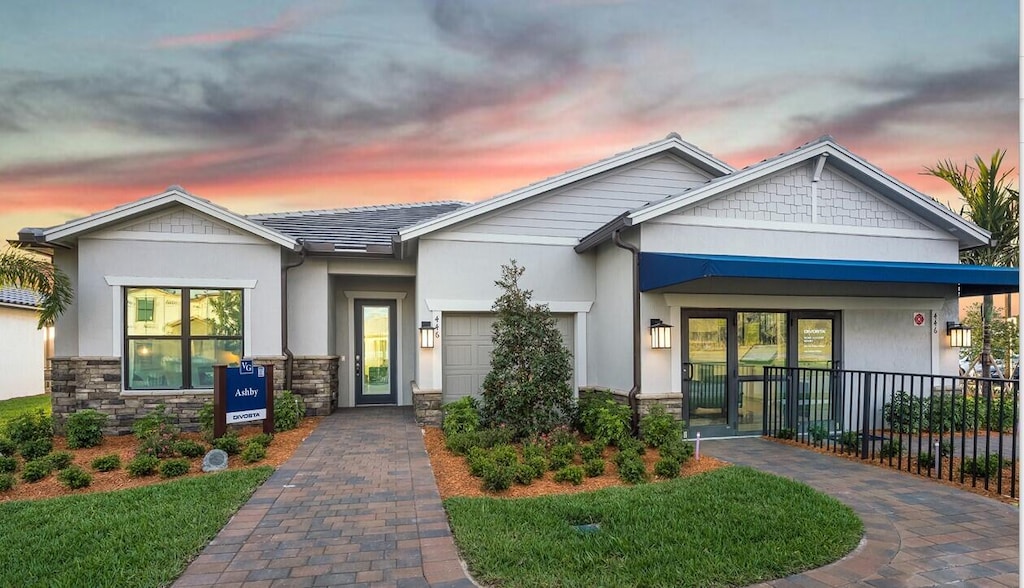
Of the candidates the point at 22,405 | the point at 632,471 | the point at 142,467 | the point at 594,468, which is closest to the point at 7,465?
the point at 142,467

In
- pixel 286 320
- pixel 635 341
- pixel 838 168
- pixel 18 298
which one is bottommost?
pixel 635 341

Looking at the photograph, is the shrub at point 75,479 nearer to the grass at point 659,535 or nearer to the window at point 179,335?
the window at point 179,335

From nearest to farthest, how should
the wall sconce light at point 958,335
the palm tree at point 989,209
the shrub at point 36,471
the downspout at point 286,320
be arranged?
the shrub at point 36,471, the wall sconce light at point 958,335, the downspout at point 286,320, the palm tree at point 989,209

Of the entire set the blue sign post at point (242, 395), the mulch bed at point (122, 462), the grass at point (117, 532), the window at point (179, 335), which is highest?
the window at point (179, 335)

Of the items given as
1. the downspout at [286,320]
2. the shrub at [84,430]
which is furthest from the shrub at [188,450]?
the downspout at [286,320]

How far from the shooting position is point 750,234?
861cm

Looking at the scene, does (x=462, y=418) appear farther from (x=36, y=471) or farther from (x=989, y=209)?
(x=989, y=209)

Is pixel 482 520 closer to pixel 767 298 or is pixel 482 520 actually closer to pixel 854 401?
pixel 767 298

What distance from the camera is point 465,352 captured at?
9.94 m

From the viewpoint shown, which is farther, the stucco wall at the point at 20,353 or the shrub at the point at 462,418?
the stucco wall at the point at 20,353

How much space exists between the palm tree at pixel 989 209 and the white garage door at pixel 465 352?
972 cm

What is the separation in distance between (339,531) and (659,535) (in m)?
2.63

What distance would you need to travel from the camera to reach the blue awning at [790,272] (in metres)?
6.89

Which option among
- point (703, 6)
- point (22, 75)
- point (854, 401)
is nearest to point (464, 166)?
point (703, 6)
